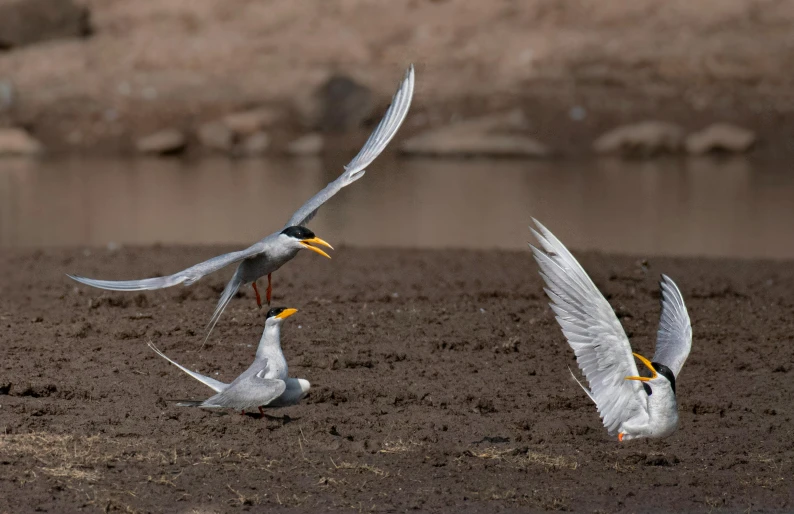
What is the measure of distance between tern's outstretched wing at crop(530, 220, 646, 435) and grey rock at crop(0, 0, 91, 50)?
25327 millimetres

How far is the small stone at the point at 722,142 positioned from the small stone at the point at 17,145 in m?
14.0

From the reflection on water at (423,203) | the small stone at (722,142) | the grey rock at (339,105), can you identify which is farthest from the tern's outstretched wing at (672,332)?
the grey rock at (339,105)

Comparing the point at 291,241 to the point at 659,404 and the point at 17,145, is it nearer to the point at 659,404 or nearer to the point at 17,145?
the point at 659,404

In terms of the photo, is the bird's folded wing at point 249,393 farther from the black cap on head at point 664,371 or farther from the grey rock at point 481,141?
the grey rock at point 481,141

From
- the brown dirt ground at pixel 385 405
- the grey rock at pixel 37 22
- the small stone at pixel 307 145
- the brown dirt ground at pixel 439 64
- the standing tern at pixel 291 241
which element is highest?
the grey rock at pixel 37 22

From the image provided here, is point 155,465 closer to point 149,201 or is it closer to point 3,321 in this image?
point 3,321

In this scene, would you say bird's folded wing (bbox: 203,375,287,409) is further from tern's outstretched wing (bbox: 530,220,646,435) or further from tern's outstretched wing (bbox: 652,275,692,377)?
tern's outstretched wing (bbox: 652,275,692,377)

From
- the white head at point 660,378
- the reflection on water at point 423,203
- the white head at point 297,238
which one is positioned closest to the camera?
the white head at point 660,378

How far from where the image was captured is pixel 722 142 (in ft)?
80.3

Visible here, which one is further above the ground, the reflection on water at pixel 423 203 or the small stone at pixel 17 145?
the small stone at pixel 17 145

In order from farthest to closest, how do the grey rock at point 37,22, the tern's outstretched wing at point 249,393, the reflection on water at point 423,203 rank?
the grey rock at point 37,22, the reflection on water at point 423,203, the tern's outstretched wing at point 249,393

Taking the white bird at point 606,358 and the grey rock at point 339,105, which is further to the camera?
the grey rock at point 339,105

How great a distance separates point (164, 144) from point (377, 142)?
17.4m

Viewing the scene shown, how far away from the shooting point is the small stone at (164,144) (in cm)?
2519
